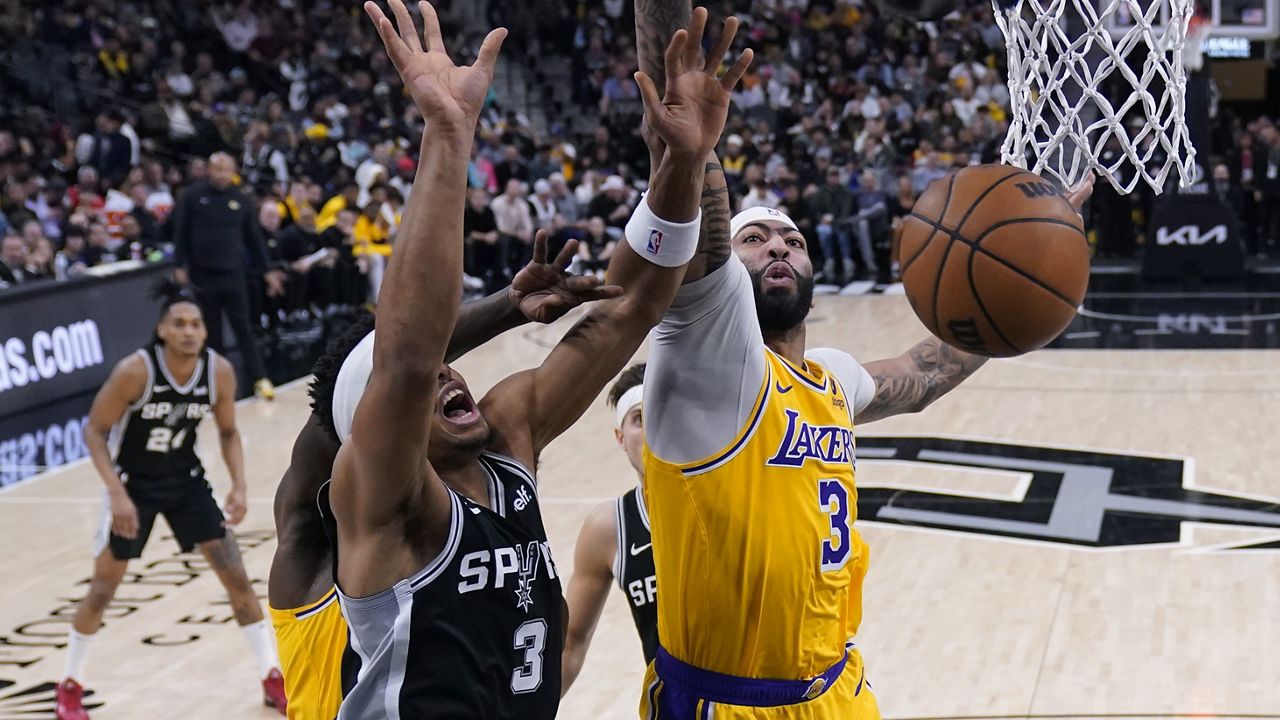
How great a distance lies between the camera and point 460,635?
2.63 meters

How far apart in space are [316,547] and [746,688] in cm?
111

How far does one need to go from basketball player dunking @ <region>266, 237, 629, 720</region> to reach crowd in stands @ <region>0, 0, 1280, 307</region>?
9757 mm

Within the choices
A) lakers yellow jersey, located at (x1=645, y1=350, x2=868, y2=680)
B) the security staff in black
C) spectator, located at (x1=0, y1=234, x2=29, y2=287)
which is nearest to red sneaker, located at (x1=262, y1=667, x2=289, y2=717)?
lakers yellow jersey, located at (x1=645, y1=350, x2=868, y2=680)

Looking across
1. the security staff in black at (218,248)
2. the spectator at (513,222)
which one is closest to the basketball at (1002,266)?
the security staff in black at (218,248)

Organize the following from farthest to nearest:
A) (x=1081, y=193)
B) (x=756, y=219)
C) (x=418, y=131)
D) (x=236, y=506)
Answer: (x=418, y=131) → (x=236, y=506) → (x=1081, y=193) → (x=756, y=219)

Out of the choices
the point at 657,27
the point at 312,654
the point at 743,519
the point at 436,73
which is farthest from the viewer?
the point at 312,654

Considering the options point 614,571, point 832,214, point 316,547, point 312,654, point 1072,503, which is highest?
point 316,547

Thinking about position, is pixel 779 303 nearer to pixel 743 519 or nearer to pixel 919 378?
pixel 743 519

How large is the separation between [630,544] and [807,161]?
16629mm

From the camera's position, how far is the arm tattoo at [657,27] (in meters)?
3.00

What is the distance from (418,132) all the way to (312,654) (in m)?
17.7

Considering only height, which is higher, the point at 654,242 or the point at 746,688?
the point at 654,242

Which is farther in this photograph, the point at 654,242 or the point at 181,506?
the point at 181,506

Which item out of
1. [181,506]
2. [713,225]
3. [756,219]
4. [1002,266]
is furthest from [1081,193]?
[181,506]
